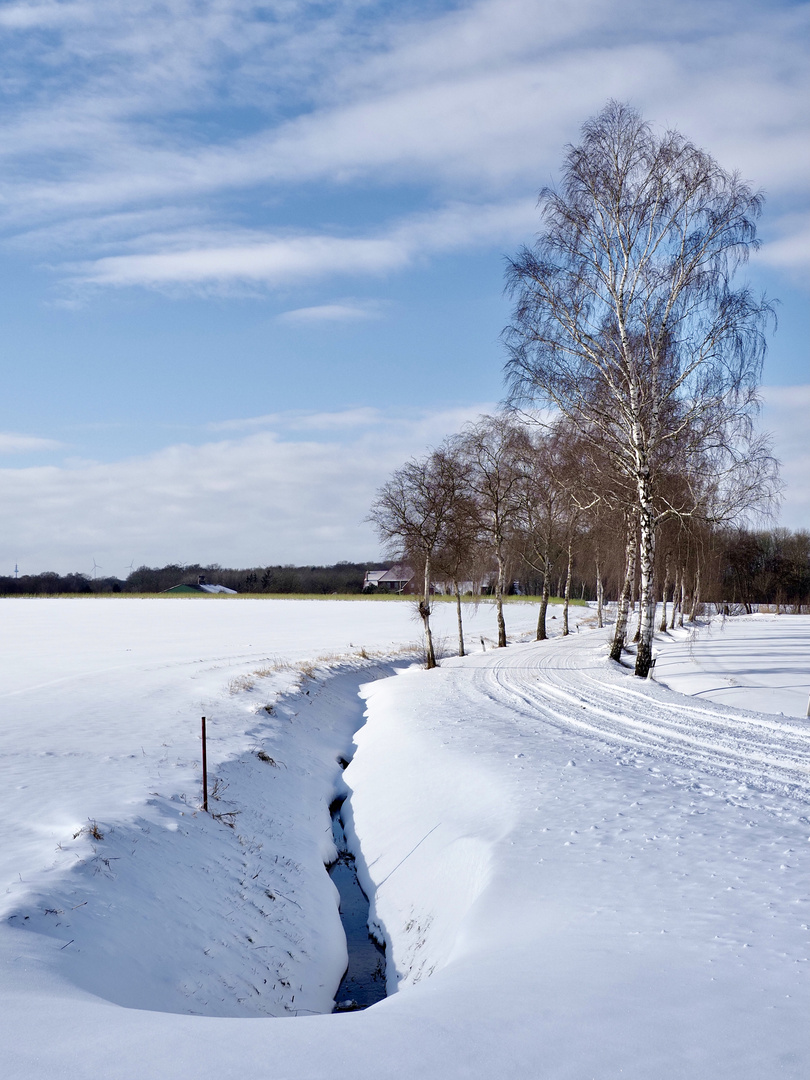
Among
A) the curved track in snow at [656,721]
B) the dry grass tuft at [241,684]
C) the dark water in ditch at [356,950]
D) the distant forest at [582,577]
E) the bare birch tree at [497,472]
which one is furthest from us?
the distant forest at [582,577]

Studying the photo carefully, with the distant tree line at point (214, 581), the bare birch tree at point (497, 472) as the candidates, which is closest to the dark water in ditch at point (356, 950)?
the bare birch tree at point (497, 472)

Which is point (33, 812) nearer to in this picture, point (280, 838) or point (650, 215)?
point (280, 838)

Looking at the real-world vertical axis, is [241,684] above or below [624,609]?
below

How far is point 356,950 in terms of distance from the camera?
29.1 ft

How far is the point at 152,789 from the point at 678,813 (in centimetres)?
661

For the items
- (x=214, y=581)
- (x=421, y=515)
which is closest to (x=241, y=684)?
(x=421, y=515)

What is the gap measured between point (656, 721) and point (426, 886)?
6323 mm

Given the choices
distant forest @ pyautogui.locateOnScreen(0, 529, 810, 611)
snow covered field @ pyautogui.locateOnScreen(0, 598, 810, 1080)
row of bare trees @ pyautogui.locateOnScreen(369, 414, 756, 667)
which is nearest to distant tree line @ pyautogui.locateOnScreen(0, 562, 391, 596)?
distant forest @ pyautogui.locateOnScreen(0, 529, 810, 611)

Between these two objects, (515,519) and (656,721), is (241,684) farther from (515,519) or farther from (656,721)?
(515,519)

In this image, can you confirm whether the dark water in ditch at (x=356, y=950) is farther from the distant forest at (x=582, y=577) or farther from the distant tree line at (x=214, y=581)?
the distant tree line at (x=214, y=581)

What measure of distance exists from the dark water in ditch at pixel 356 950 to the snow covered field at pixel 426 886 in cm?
21

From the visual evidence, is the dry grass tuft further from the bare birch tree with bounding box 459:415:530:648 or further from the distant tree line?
the distant tree line

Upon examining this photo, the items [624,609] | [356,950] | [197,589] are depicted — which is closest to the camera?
[356,950]

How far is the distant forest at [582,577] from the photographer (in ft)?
156
